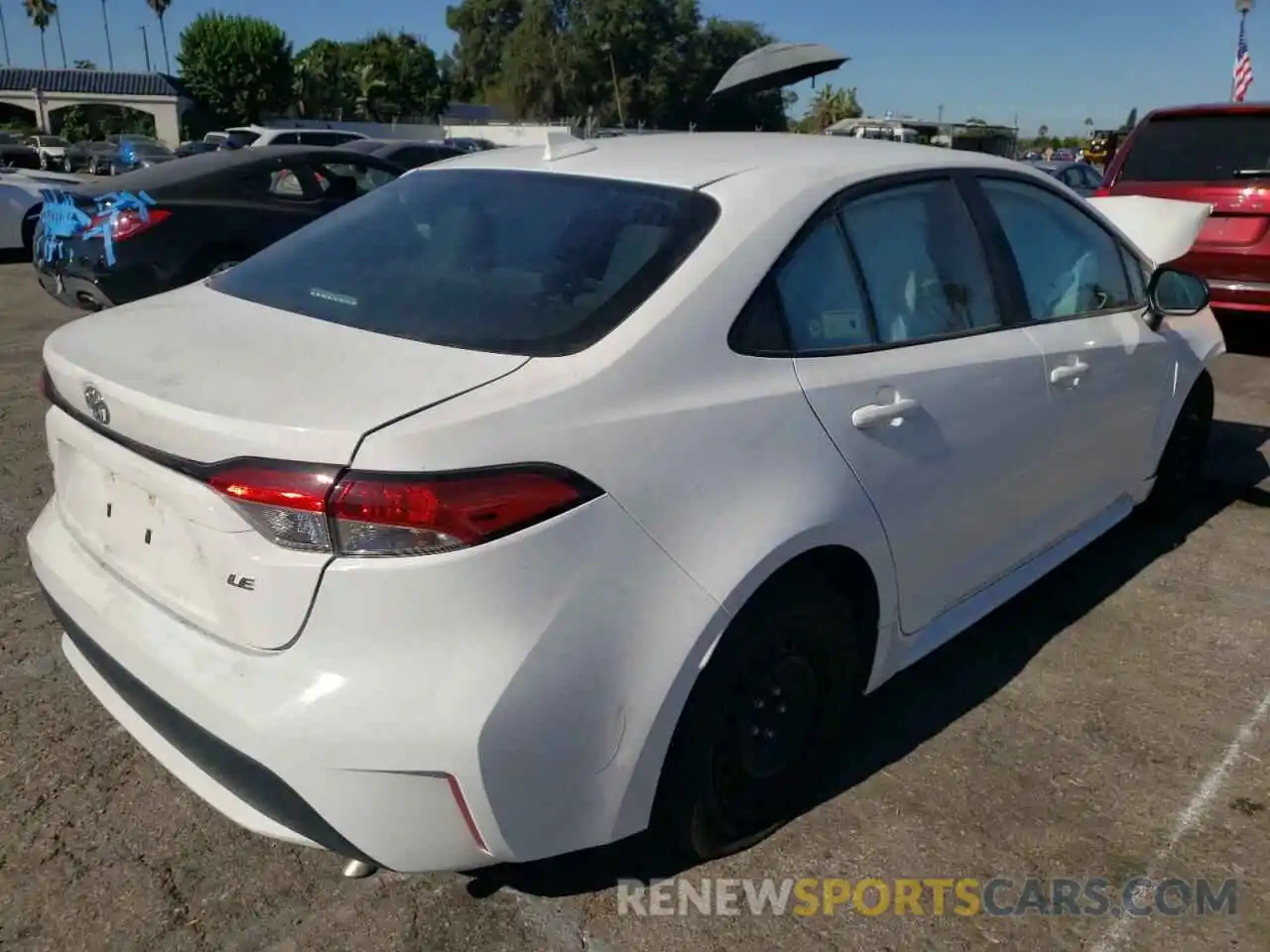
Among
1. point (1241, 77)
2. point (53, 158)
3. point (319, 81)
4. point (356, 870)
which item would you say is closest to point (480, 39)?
point (319, 81)

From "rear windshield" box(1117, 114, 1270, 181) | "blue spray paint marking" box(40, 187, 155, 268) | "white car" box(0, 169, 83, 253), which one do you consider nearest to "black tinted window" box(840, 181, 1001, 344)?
"rear windshield" box(1117, 114, 1270, 181)

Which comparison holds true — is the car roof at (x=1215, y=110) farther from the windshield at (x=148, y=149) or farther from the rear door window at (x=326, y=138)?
the windshield at (x=148, y=149)

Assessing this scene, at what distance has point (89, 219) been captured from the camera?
7.25m

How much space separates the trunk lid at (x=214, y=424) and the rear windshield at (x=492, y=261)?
0.10 m

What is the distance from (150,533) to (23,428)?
4139 millimetres

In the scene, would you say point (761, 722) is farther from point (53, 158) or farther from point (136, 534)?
point (53, 158)

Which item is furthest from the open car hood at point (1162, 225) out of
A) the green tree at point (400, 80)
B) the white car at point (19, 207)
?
the green tree at point (400, 80)

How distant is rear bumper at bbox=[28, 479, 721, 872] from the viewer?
5.85 ft

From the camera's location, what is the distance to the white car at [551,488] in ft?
5.90

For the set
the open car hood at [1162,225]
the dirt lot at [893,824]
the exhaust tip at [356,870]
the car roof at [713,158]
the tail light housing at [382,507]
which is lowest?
the dirt lot at [893,824]

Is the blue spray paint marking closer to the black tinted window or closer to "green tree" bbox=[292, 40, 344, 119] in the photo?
the black tinted window

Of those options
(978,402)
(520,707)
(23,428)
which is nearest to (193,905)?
(520,707)

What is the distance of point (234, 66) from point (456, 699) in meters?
66.6

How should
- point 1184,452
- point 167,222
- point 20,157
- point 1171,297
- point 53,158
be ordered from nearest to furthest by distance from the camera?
1. point 1171,297
2. point 1184,452
3. point 167,222
4. point 20,157
5. point 53,158
